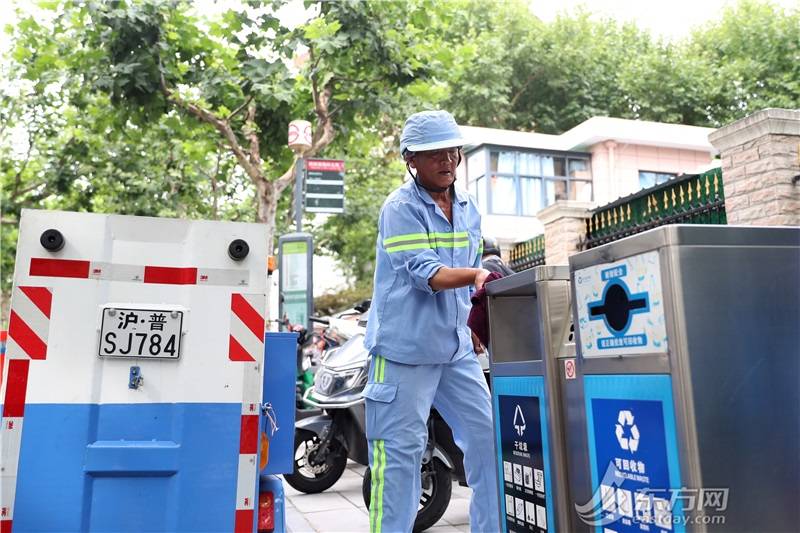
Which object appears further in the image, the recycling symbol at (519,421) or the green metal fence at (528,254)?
the green metal fence at (528,254)

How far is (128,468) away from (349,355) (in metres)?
2.52

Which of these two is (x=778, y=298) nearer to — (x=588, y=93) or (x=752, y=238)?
(x=752, y=238)

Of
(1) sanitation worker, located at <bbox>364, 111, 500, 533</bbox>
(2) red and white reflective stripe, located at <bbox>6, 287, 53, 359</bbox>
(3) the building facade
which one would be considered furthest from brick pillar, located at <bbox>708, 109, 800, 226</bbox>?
(3) the building facade

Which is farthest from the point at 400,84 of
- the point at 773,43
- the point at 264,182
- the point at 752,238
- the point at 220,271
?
the point at 773,43

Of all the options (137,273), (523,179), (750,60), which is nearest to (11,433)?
(137,273)

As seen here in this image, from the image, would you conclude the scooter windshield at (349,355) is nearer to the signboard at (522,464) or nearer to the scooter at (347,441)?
the scooter at (347,441)

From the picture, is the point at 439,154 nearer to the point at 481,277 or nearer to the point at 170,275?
the point at 481,277

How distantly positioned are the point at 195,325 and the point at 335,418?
242 cm

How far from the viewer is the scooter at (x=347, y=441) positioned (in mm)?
4082

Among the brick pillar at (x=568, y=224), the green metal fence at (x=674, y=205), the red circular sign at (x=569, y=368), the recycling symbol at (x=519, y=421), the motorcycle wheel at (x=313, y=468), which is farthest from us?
the brick pillar at (x=568, y=224)

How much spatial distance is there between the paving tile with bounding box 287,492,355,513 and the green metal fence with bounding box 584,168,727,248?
4.47 metres

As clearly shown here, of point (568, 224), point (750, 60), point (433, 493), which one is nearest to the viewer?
point (433, 493)

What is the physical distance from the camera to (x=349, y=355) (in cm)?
500

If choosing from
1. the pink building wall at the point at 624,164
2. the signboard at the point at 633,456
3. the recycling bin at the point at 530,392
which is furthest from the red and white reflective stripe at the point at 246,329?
the pink building wall at the point at 624,164
